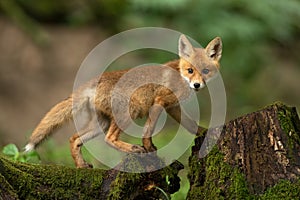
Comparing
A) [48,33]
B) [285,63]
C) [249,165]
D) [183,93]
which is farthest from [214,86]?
[285,63]

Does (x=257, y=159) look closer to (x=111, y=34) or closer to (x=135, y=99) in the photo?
(x=135, y=99)

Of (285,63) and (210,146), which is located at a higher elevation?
(285,63)

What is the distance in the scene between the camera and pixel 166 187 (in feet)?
17.1

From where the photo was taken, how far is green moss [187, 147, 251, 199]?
4.80 m

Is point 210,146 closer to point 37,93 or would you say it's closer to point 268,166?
point 268,166

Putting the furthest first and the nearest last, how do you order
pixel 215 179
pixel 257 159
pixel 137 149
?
pixel 137 149
pixel 215 179
pixel 257 159

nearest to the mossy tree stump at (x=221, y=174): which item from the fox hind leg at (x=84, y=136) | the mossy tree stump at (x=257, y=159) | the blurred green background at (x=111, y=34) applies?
the mossy tree stump at (x=257, y=159)

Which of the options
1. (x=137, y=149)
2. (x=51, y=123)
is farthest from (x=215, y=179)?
(x=51, y=123)

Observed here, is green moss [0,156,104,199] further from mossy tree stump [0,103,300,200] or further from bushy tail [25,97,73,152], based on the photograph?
bushy tail [25,97,73,152]

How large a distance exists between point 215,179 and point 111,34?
31.4ft

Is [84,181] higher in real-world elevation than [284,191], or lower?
lower

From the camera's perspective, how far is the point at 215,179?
16.3 ft

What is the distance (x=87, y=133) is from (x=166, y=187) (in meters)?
1.21

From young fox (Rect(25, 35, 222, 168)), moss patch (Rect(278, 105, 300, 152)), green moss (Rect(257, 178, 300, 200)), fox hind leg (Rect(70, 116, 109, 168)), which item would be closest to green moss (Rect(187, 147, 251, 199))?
green moss (Rect(257, 178, 300, 200))
